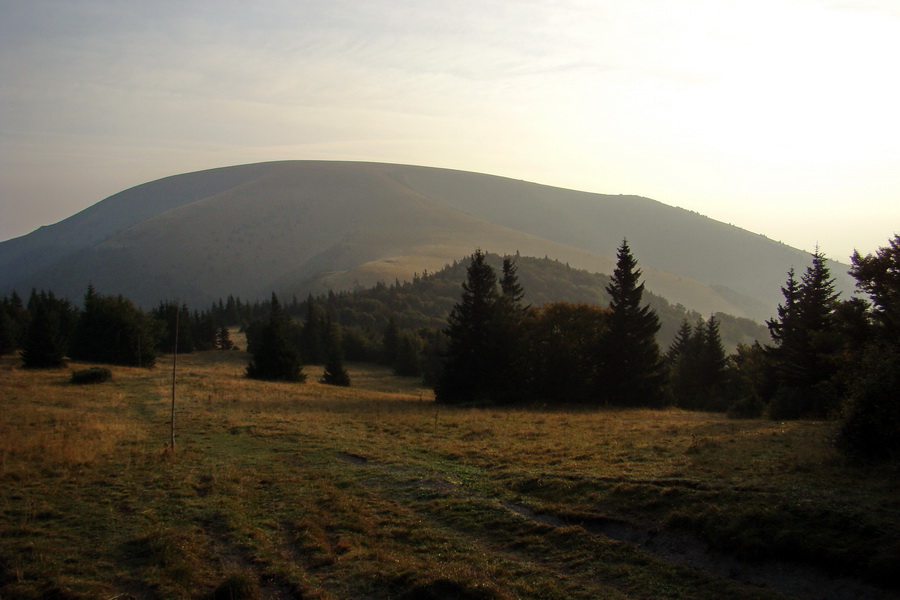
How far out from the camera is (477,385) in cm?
4597

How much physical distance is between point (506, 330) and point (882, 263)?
2508cm

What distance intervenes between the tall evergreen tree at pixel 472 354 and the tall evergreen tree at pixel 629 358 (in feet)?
28.0

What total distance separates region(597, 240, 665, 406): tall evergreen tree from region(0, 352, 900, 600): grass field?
23.8m

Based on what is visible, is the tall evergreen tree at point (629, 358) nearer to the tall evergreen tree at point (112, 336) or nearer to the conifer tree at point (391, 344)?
the tall evergreen tree at point (112, 336)

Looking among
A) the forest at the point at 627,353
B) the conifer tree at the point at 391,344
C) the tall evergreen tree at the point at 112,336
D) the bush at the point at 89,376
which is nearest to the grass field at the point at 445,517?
the forest at the point at 627,353

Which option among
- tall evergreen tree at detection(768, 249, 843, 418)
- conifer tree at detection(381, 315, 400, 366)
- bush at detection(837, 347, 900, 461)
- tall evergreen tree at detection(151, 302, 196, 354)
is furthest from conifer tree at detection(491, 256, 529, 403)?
tall evergreen tree at detection(151, 302, 196, 354)

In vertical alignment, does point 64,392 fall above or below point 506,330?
below

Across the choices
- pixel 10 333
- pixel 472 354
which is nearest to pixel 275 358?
pixel 472 354

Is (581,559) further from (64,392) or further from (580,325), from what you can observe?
Answer: (580,325)

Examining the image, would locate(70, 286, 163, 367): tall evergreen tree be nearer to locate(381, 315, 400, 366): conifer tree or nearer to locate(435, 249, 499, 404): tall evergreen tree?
locate(435, 249, 499, 404): tall evergreen tree

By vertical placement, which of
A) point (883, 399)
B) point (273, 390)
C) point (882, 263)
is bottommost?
point (273, 390)

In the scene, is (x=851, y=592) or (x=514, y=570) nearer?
(x=851, y=592)

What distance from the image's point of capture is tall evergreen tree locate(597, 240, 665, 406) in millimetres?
46000

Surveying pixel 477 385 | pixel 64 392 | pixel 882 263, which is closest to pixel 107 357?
pixel 64 392
